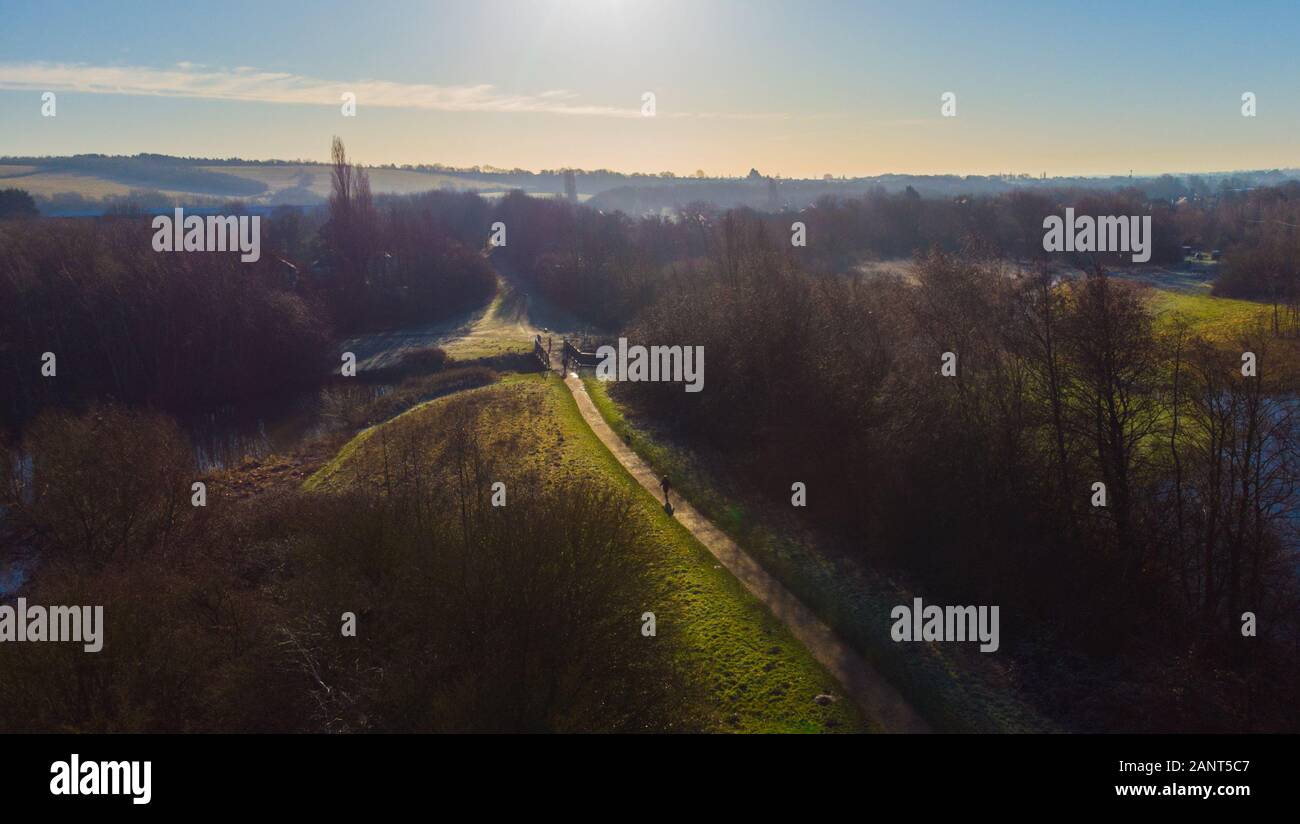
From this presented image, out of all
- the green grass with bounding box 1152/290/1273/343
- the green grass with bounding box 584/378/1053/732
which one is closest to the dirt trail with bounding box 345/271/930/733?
the green grass with bounding box 584/378/1053/732

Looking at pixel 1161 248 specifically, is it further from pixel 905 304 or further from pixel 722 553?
pixel 722 553

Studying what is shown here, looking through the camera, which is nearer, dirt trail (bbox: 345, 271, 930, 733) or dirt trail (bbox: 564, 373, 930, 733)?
dirt trail (bbox: 564, 373, 930, 733)

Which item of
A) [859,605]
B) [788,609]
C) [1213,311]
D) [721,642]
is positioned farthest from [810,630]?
[1213,311]

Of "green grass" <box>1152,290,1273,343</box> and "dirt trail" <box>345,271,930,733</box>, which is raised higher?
"green grass" <box>1152,290,1273,343</box>

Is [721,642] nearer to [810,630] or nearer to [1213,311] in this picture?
[810,630]

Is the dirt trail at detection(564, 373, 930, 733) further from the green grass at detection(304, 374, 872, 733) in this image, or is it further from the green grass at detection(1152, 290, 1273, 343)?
the green grass at detection(1152, 290, 1273, 343)
